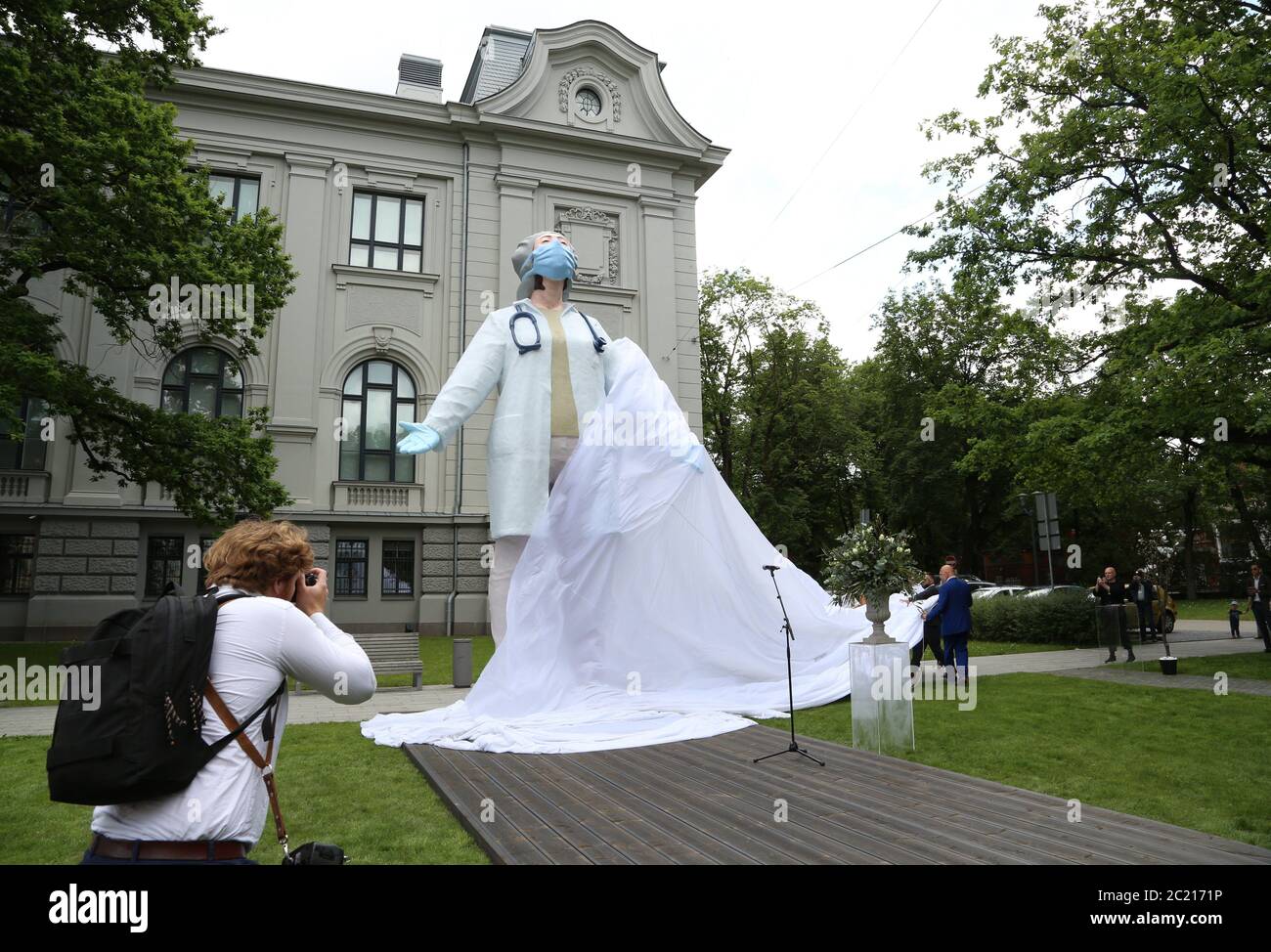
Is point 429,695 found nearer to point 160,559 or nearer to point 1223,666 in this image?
point 160,559

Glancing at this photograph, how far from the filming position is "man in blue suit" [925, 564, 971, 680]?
1153 cm

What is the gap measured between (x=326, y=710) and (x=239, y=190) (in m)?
16.8

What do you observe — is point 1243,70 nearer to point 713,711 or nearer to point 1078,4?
point 1078,4

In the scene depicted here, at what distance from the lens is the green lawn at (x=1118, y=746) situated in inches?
206

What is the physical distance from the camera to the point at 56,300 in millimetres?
20016

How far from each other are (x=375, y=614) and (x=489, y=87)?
52.1ft

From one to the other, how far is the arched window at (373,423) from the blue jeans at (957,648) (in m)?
14.9

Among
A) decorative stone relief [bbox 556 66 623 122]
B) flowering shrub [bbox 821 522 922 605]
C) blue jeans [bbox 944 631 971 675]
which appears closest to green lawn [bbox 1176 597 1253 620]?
blue jeans [bbox 944 631 971 675]

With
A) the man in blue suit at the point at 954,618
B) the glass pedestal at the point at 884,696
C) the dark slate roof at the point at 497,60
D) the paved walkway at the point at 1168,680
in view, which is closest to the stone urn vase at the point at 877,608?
the glass pedestal at the point at 884,696

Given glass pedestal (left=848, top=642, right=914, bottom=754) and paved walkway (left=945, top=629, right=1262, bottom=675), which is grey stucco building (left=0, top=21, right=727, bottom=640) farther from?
glass pedestal (left=848, top=642, right=914, bottom=754)

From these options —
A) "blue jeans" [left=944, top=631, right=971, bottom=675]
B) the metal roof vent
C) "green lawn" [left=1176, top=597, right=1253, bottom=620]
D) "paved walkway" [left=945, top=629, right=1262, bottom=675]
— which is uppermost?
the metal roof vent

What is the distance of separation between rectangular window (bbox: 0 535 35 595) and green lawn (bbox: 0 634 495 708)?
1409 millimetres

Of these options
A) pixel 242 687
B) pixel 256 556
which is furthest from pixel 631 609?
pixel 242 687
